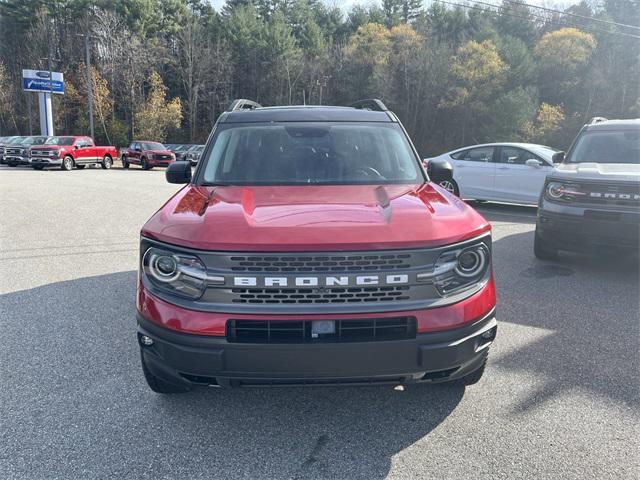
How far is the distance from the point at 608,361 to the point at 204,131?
68.5 m

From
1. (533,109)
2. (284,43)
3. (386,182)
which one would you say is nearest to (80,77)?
(284,43)

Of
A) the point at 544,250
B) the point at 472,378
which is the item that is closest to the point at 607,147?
the point at 544,250

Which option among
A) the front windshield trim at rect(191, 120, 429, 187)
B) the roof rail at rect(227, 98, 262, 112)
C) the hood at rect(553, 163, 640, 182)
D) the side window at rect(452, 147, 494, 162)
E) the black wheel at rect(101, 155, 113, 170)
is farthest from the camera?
the black wheel at rect(101, 155, 113, 170)

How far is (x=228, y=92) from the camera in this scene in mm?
67500

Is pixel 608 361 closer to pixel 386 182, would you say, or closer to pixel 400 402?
pixel 400 402

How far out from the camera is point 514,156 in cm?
1128

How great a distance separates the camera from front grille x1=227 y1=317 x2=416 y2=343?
2420 millimetres

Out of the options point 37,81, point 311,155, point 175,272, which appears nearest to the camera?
point 175,272

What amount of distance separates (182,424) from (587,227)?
5.08 m

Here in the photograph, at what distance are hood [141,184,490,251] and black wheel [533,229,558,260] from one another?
3.88m

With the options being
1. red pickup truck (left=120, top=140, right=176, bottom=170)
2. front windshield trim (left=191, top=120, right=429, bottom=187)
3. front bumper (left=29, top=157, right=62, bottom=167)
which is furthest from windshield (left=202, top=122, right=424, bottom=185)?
red pickup truck (left=120, top=140, right=176, bottom=170)

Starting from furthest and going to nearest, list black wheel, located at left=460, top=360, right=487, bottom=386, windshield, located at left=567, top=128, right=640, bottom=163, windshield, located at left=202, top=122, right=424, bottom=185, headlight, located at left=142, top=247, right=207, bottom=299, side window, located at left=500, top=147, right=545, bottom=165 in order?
1. side window, located at left=500, top=147, right=545, bottom=165
2. windshield, located at left=567, top=128, right=640, bottom=163
3. windshield, located at left=202, top=122, right=424, bottom=185
4. black wheel, located at left=460, top=360, right=487, bottom=386
5. headlight, located at left=142, top=247, right=207, bottom=299

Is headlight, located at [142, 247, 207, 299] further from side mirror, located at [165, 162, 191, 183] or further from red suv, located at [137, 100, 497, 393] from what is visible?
side mirror, located at [165, 162, 191, 183]

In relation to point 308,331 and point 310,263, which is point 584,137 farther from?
point 308,331
